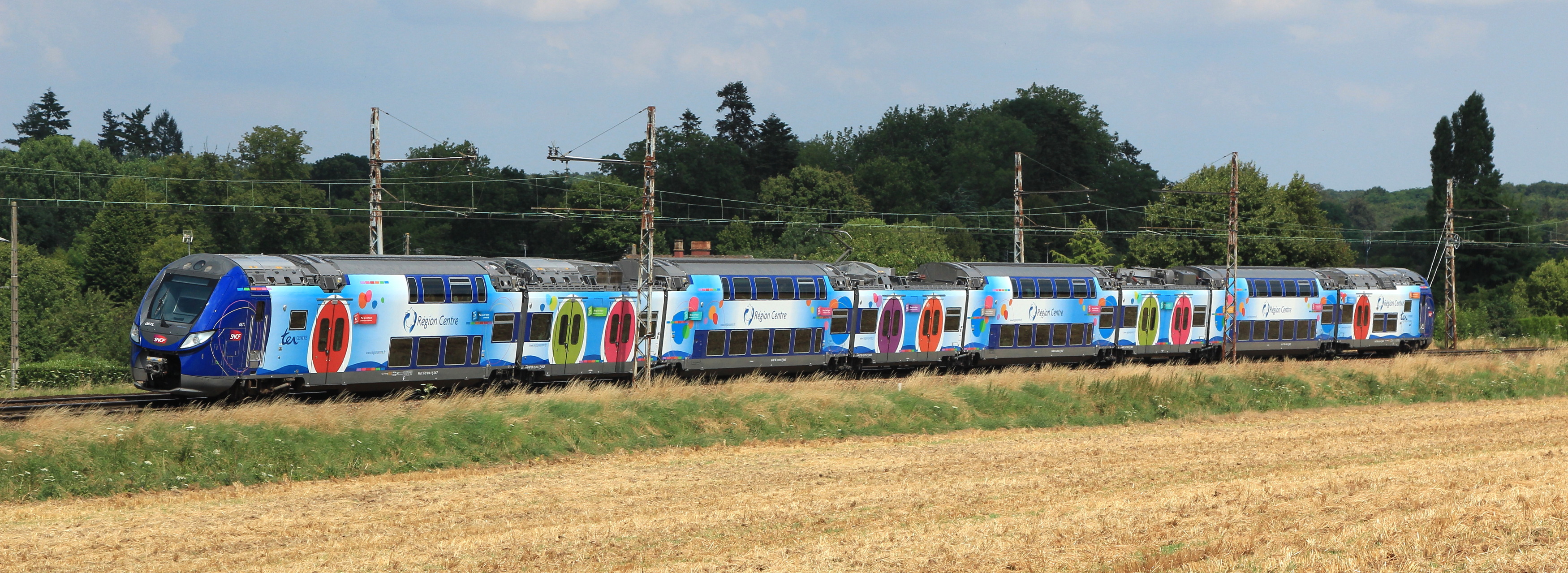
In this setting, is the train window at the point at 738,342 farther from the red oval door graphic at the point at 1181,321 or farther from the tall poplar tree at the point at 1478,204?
the tall poplar tree at the point at 1478,204

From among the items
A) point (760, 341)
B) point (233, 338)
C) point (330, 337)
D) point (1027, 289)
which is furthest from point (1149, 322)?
point (233, 338)

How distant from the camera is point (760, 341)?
4091 cm

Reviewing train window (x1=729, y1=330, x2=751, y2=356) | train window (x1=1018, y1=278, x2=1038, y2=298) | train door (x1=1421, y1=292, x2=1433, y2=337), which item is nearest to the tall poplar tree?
A: train door (x1=1421, y1=292, x2=1433, y2=337)

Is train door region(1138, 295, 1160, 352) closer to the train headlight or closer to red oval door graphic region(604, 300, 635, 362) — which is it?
red oval door graphic region(604, 300, 635, 362)

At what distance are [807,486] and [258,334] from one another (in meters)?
14.6

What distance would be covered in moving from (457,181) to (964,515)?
3574 inches

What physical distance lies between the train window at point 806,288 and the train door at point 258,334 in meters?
17.3

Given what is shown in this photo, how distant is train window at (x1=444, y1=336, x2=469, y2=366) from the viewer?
34.0m

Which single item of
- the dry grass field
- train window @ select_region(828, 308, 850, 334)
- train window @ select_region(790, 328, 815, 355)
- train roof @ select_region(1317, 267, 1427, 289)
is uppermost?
train roof @ select_region(1317, 267, 1427, 289)

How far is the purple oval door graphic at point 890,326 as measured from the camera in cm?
4406

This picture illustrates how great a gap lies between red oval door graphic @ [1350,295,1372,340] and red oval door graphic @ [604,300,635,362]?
3778cm

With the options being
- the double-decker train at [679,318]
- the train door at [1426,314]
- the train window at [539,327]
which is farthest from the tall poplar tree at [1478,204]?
the train window at [539,327]

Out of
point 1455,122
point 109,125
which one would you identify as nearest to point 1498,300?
point 1455,122

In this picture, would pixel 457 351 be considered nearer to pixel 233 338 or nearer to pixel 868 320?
pixel 233 338
